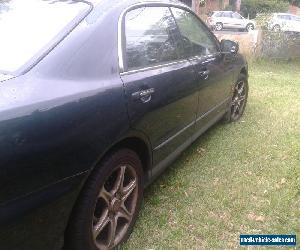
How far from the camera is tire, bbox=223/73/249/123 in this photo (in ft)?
17.7

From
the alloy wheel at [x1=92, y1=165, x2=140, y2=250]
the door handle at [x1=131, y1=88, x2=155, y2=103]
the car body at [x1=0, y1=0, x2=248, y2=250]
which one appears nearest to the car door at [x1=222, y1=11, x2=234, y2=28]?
the car body at [x1=0, y1=0, x2=248, y2=250]

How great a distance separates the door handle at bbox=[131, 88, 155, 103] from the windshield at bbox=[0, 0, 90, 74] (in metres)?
0.59

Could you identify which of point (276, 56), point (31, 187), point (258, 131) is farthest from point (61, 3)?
point (276, 56)

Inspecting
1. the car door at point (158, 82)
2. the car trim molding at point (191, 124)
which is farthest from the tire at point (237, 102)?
the car door at point (158, 82)

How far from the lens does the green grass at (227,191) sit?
3.07m

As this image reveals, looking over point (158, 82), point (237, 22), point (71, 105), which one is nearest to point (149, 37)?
point (158, 82)

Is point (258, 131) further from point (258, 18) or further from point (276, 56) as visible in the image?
point (258, 18)

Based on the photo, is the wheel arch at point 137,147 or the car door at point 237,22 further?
the car door at point 237,22

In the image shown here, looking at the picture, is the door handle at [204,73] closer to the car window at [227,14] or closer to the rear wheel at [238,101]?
the rear wheel at [238,101]

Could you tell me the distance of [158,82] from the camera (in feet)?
9.66

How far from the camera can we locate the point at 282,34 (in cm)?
1099

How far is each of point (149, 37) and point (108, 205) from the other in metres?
1.34

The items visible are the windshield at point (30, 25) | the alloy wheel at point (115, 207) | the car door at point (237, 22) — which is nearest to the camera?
the windshield at point (30, 25)

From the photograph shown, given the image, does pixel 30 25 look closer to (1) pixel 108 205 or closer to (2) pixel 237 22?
(1) pixel 108 205
